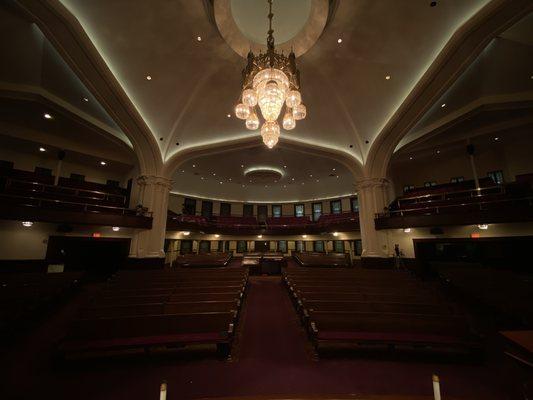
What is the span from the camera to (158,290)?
4.74 metres

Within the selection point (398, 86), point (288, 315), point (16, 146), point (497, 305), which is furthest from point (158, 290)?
point (16, 146)

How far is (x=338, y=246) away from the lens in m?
16.4

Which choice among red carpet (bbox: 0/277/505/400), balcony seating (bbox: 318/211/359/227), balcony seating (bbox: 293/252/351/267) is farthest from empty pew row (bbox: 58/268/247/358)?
balcony seating (bbox: 318/211/359/227)

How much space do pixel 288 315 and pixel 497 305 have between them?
4426mm

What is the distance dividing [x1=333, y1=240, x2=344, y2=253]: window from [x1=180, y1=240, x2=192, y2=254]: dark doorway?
448 inches

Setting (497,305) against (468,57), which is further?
(468,57)

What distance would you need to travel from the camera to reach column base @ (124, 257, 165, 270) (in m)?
8.73

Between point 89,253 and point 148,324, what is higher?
point 89,253

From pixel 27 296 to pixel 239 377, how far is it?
5004 mm

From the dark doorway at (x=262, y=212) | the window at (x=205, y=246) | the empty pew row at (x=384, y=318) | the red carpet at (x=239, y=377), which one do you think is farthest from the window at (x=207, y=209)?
the red carpet at (x=239, y=377)

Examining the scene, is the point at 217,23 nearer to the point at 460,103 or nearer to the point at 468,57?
the point at 468,57

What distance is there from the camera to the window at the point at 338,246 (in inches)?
638

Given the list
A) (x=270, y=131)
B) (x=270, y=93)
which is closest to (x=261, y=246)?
(x=270, y=131)

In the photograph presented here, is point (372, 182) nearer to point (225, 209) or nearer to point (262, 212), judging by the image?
point (262, 212)
